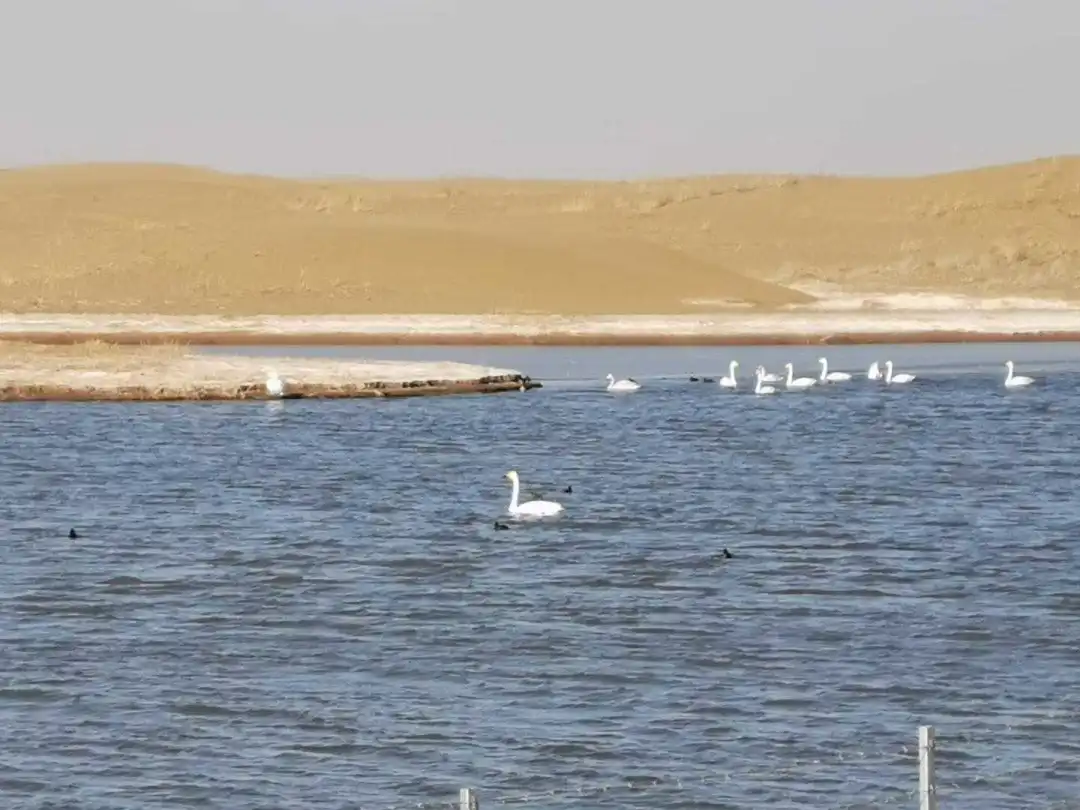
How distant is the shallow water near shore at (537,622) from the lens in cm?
1356

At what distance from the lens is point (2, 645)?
17.4 metres

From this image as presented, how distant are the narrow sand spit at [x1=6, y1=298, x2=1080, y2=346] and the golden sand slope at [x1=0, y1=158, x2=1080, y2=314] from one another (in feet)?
12.5

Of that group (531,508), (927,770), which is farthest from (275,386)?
(927,770)

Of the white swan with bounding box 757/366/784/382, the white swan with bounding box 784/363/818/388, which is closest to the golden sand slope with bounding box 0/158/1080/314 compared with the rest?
the white swan with bounding box 757/366/784/382

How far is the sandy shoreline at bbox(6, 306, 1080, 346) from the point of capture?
60.8 meters

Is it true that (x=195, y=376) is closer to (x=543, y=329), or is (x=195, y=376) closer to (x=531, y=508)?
(x=531, y=508)

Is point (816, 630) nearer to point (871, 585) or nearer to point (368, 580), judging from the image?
point (871, 585)

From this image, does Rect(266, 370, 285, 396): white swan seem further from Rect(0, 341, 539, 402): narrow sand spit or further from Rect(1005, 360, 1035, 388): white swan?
Rect(1005, 360, 1035, 388): white swan

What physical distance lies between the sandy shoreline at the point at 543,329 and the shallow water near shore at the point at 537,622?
25.1m

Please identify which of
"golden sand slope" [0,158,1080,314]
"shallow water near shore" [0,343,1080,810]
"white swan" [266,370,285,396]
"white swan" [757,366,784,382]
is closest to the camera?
"shallow water near shore" [0,343,1080,810]

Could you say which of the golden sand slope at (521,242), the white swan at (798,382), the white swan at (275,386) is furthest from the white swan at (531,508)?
the golden sand slope at (521,242)

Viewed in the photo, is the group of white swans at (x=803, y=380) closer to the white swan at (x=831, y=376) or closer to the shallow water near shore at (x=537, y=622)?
the white swan at (x=831, y=376)

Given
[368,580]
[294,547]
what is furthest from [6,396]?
[368,580]

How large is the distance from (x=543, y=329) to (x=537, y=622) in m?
46.5
